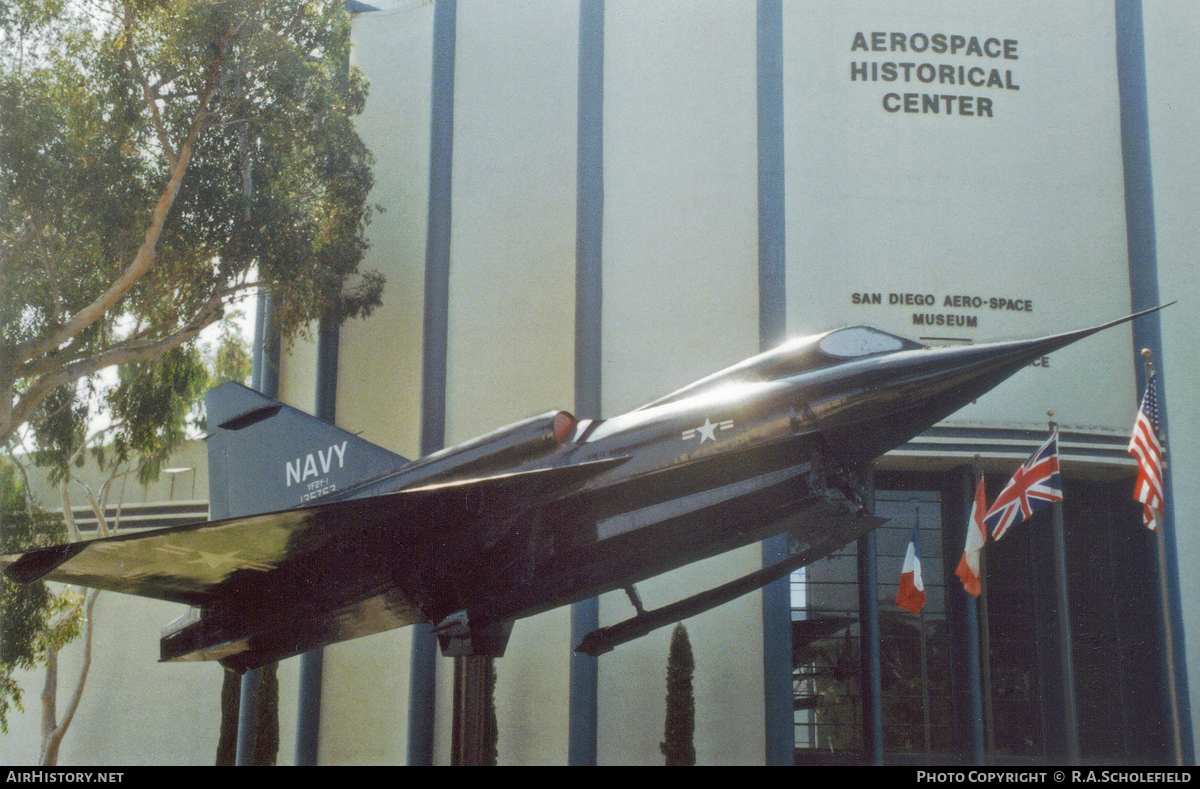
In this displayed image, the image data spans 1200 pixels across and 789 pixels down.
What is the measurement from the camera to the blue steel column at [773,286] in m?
14.8

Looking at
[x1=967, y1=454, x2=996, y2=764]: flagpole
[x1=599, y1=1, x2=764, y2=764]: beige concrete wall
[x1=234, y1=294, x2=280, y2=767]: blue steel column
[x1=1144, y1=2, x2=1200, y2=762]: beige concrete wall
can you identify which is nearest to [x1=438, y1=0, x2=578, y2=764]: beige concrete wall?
[x1=599, y1=1, x2=764, y2=764]: beige concrete wall

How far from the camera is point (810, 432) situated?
26.0 feet

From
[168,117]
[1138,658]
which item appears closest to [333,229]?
[168,117]

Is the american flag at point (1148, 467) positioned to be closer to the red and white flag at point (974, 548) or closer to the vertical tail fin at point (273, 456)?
the red and white flag at point (974, 548)

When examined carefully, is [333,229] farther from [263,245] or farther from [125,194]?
[125,194]

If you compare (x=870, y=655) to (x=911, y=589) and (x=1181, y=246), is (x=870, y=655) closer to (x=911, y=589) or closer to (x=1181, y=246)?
(x=911, y=589)

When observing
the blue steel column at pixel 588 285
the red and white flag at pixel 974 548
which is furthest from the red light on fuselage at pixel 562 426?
the blue steel column at pixel 588 285

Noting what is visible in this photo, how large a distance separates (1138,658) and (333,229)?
14785 mm

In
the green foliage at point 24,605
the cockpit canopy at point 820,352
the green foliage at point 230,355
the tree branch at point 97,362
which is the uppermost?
the green foliage at point 230,355

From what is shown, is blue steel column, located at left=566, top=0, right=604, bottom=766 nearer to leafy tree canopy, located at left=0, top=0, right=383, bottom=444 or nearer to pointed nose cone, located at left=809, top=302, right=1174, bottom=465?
leafy tree canopy, located at left=0, top=0, right=383, bottom=444

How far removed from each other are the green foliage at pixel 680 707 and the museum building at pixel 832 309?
491mm

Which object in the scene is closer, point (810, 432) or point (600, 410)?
point (810, 432)

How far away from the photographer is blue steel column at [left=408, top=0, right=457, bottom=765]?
51.5 ft

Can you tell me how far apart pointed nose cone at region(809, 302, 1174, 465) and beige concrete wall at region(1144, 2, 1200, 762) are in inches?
392
